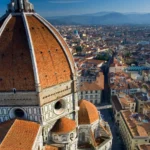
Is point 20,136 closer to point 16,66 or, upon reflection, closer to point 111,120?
point 16,66

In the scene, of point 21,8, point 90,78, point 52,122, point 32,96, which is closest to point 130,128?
point 52,122

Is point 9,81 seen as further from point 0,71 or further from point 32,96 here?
point 32,96

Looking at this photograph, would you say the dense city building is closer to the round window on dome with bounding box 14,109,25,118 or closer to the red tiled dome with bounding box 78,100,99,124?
the round window on dome with bounding box 14,109,25,118

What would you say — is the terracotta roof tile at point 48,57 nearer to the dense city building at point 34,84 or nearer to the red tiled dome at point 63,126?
the dense city building at point 34,84

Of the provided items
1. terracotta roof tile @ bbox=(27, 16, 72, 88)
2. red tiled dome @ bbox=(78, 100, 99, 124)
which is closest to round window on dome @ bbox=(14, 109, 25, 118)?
terracotta roof tile @ bbox=(27, 16, 72, 88)

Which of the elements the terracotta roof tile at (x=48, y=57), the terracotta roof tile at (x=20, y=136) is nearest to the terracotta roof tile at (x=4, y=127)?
the terracotta roof tile at (x=20, y=136)

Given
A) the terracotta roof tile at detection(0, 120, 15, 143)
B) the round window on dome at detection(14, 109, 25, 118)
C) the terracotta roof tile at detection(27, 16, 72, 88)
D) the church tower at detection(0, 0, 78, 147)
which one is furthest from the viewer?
the round window on dome at detection(14, 109, 25, 118)
